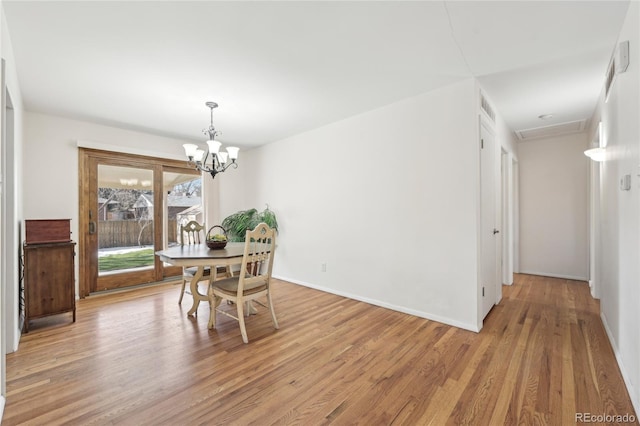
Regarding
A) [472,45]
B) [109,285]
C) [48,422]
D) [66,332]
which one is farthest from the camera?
[109,285]

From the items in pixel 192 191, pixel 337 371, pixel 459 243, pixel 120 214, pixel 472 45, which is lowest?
pixel 337 371

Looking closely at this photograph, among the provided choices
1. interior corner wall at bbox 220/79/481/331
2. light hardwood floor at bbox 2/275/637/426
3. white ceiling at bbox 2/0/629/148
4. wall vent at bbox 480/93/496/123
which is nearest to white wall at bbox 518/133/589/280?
white ceiling at bbox 2/0/629/148

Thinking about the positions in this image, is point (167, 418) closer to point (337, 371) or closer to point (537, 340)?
point (337, 371)

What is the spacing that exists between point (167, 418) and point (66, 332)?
1993mm

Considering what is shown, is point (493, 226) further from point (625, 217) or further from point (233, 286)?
point (233, 286)

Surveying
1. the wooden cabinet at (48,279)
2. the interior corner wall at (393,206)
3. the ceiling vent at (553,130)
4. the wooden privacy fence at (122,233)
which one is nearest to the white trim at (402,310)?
the interior corner wall at (393,206)

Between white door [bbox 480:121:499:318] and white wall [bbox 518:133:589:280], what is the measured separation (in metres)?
2.24

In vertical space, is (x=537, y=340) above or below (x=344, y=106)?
below

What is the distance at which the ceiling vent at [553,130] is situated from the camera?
4.18 meters

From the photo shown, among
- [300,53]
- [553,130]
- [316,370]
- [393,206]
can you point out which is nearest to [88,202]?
[300,53]

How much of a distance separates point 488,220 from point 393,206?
3.49 feet

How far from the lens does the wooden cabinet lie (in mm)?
2693

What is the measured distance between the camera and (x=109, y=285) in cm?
413

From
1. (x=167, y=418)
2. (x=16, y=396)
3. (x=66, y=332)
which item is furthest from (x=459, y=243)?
(x=66, y=332)
